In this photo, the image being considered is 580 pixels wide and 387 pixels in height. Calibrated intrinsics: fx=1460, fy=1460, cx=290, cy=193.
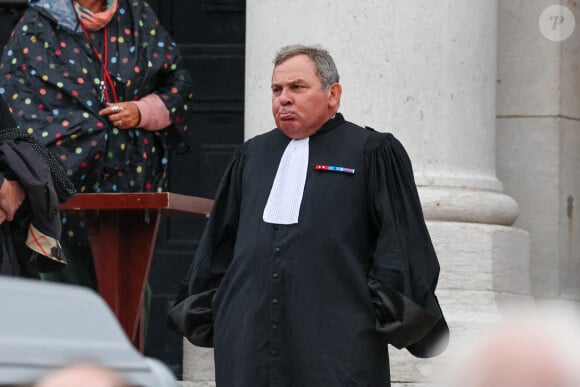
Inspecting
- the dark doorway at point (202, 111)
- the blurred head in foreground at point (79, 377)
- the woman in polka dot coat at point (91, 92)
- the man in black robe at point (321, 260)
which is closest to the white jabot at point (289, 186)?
the man in black robe at point (321, 260)

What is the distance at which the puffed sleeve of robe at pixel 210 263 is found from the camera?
4.86 meters

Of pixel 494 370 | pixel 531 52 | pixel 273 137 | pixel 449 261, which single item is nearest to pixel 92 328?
pixel 494 370

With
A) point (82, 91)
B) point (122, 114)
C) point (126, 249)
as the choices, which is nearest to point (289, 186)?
point (126, 249)

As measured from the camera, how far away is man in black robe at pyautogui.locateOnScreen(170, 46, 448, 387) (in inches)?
180

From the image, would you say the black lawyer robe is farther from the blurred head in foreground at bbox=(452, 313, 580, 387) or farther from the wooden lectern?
the blurred head in foreground at bbox=(452, 313, 580, 387)

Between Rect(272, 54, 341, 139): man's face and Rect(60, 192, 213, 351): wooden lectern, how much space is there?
127cm

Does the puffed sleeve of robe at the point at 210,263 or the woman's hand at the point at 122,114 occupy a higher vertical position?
the woman's hand at the point at 122,114

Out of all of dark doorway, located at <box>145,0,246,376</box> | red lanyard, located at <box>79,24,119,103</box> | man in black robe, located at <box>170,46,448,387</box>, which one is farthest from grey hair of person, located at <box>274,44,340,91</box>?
dark doorway, located at <box>145,0,246,376</box>

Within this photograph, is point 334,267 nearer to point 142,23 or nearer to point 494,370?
point 142,23

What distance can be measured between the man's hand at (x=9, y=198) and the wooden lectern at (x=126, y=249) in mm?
1358

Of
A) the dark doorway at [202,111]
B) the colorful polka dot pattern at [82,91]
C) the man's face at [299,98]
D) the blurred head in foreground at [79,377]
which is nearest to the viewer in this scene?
the blurred head in foreground at [79,377]

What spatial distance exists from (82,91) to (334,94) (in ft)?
6.26

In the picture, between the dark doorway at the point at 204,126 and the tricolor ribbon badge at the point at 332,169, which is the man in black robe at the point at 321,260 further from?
the dark doorway at the point at 204,126

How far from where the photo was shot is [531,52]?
7297 mm
